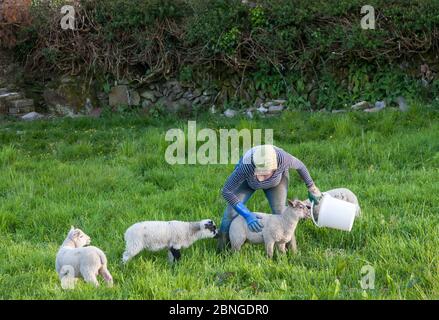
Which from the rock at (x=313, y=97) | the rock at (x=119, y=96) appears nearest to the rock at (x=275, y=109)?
the rock at (x=313, y=97)

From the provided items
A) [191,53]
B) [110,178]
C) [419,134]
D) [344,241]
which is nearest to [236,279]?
[344,241]

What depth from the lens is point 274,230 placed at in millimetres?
5293

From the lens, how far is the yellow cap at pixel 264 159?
529 cm

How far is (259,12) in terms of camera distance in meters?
11.7

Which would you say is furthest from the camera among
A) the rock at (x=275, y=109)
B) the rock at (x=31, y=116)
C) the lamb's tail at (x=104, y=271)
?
the rock at (x=31, y=116)

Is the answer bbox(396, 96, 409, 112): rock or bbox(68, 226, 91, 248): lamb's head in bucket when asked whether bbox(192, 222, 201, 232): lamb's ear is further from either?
bbox(396, 96, 409, 112): rock

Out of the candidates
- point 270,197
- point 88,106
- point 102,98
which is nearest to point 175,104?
point 102,98

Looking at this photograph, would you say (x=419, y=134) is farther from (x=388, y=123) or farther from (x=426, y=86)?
(x=426, y=86)

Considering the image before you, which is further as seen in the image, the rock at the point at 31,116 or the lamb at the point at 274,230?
the rock at the point at 31,116

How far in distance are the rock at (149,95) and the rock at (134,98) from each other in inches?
4.7

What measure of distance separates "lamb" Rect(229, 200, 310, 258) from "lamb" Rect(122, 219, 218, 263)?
0.23 meters

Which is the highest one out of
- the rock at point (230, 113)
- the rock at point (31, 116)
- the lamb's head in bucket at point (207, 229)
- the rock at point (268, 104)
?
the rock at point (268, 104)

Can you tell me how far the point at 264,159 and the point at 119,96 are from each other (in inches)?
313

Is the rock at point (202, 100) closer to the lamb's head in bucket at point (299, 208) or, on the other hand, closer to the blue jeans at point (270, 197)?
the blue jeans at point (270, 197)
